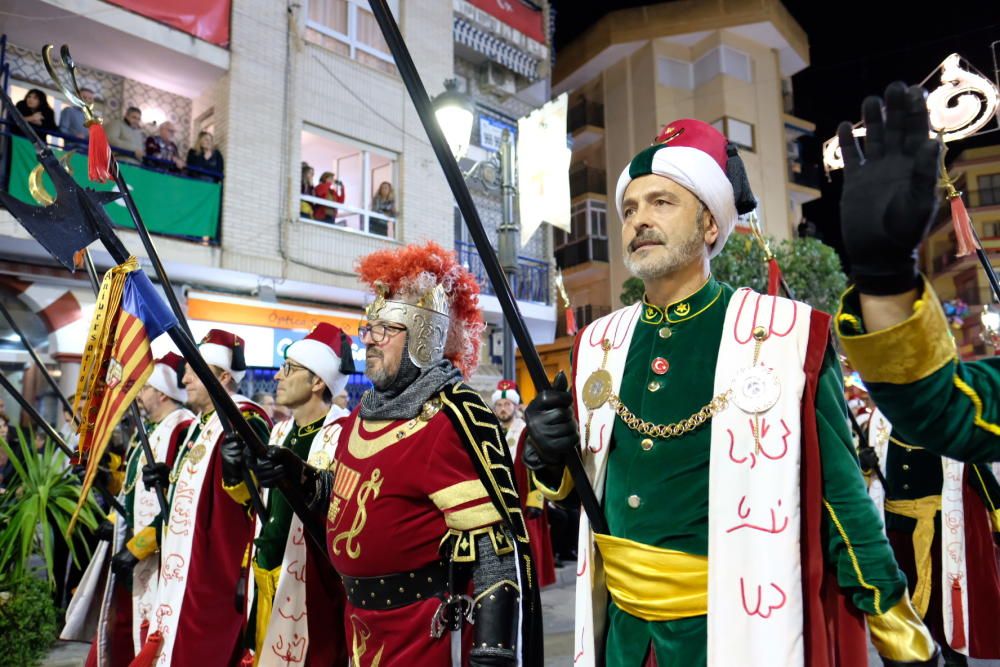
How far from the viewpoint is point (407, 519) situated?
286 centimetres

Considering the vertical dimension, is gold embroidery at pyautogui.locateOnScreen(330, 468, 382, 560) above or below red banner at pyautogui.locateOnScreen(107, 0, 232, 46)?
below

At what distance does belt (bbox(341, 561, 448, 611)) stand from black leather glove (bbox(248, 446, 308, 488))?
2.22 feet

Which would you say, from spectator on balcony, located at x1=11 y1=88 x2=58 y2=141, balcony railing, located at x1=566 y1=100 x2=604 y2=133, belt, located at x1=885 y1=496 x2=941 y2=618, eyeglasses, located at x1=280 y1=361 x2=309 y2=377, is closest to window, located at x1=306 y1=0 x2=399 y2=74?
spectator on balcony, located at x1=11 y1=88 x2=58 y2=141

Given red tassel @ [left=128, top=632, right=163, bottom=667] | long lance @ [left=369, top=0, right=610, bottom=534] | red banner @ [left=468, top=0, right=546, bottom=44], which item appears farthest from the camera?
red banner @ [left=468, top=0, right=546, bottom=44]

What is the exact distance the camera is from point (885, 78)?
14.3 meters

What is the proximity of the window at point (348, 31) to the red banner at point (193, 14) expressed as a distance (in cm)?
190

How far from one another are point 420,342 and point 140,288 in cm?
115

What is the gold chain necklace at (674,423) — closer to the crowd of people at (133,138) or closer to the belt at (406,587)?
the belt at (406,587)

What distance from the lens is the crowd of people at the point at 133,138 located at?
9.97 m

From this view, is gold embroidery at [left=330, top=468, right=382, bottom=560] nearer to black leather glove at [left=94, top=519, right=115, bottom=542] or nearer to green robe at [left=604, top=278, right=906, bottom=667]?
green robe at [left=604, top=278, right=906, bottom=667]

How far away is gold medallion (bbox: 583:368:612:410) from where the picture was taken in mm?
2299

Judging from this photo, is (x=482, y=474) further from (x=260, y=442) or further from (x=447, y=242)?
(x=447, y=242)

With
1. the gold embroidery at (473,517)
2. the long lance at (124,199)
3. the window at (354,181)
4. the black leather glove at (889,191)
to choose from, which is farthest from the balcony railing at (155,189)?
the black leather glove at (889,191)

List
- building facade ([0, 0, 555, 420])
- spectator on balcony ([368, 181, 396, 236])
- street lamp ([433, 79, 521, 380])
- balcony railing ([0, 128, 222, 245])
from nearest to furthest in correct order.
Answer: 1. street lamp ([433, 79, 521, 380])
2. balcony railing ([0, 128, 222, 245])
3. building facade ([0, 0, 555, 420])
4. spectator on balcony ([368, 181, 396, 236])
